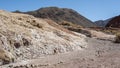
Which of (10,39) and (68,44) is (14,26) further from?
(68,44)

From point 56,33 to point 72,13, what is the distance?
540 feet

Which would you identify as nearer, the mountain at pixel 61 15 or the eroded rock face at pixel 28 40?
the eroded rock face at pixel 28 40

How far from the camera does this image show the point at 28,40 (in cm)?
2786

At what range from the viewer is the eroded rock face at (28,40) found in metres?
25.7

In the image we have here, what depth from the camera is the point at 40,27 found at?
33.8m

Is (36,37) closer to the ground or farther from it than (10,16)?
closer to the ground

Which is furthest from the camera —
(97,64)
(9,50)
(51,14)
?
(51,14)

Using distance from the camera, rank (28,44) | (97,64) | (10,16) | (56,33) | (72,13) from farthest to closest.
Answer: (72,13), (56,33), (10,16), (28,44), (97,64)

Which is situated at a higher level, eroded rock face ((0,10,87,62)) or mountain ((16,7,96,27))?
mountain ((16,7,96,27))

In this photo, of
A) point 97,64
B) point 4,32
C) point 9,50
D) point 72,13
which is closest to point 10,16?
point 4,32

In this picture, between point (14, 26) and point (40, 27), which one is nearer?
point (14, 26)

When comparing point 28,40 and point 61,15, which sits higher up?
point 61,15

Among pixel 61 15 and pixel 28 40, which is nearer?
pixel 28 40

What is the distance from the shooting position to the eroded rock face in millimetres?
25703
